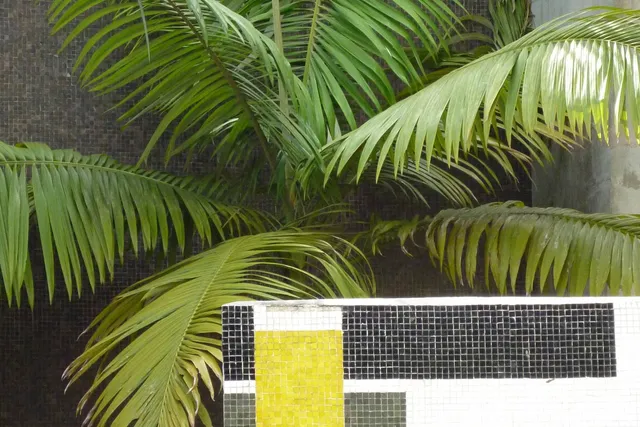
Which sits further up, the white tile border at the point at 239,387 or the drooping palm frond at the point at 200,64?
the drooping palm frond at the point at 200,64

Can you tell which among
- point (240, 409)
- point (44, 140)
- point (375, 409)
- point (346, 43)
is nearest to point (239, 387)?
point (240, 409)

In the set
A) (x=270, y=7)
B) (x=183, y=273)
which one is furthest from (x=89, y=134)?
(x=183, y=273)

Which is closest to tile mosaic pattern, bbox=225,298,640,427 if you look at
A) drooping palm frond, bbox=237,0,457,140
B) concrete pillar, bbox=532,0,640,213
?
drooping palm frond, bbox=237,0,457,140

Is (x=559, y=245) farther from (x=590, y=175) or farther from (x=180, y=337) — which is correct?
(x=180, y=337)

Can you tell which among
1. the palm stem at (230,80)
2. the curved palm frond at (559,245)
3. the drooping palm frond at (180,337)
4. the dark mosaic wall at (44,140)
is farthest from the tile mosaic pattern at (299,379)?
the dark mosaic wall at (44,140)

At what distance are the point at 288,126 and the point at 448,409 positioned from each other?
732 millimetres

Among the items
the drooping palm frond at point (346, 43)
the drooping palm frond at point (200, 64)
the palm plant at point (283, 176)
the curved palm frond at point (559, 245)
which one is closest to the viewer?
the palm plant at point (283, 176)

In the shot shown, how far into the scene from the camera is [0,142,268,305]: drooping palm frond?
1.39 metres

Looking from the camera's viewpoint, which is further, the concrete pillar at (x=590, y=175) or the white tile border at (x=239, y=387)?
the concrete pillar at (x=590, y=175)

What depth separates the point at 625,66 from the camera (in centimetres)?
114

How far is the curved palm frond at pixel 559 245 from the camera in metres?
Answer: 1.31

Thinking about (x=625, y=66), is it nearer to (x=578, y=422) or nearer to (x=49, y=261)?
(x=578, y=422)

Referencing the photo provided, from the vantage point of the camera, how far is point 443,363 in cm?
87

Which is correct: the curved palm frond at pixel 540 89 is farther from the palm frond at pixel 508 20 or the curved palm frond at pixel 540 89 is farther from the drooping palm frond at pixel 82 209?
the palm frond at pixel 508 20
